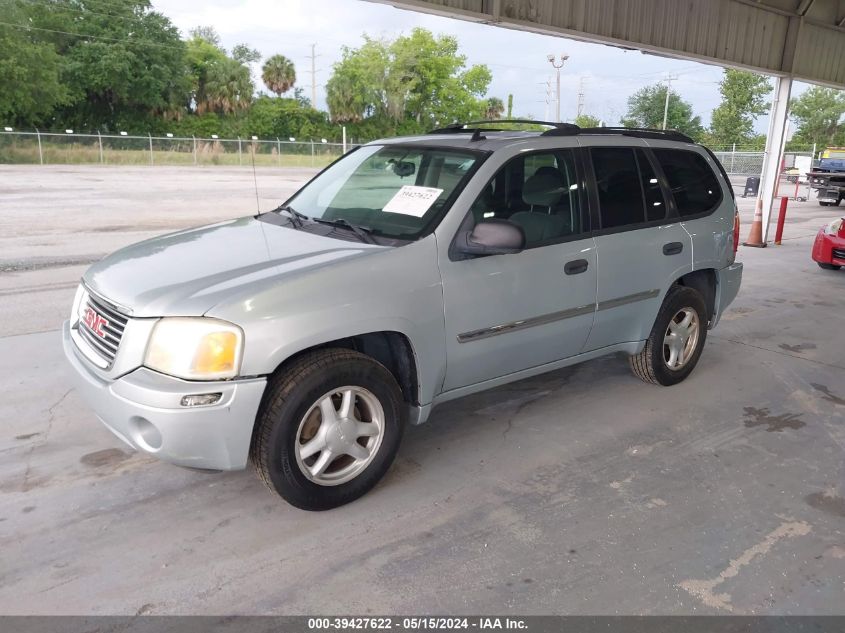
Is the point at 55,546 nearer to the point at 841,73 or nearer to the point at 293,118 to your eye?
the point at 841,73

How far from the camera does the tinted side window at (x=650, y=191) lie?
14.7 feet

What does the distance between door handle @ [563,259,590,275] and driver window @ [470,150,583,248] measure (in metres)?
0.17

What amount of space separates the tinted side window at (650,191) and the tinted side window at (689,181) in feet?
0.50

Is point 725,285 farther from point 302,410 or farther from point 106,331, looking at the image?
point 106,331

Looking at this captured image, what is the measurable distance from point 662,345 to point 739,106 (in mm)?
62484

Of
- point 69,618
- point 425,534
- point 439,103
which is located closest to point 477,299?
point 425,534

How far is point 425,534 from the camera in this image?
120 inches

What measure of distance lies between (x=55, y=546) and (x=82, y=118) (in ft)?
170

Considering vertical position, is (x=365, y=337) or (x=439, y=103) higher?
(x=439, y=103)

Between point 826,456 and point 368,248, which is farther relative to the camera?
point 826,456

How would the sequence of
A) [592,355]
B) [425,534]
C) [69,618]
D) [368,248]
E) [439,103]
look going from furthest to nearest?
[439,103] → [592,355] → [368,248] → [425,534] → [69,618]

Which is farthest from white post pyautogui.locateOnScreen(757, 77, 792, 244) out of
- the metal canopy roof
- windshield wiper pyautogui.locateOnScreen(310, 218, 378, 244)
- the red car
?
windshield wiper pyautogui.locateOnScreen(310, 218, 378, 244)

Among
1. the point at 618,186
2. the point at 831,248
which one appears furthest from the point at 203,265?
the point at 831,248

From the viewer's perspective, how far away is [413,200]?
3.61 m
